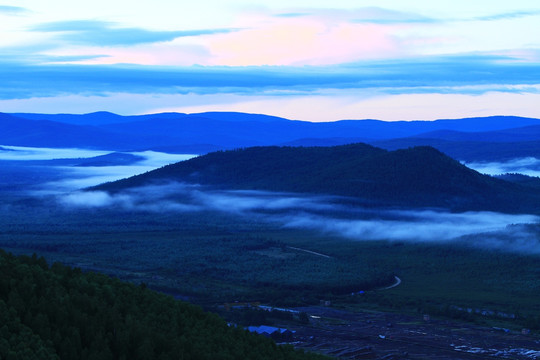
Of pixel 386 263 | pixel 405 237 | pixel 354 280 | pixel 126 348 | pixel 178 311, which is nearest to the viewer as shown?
pixel 126 348

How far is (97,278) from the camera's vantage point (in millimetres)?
62188

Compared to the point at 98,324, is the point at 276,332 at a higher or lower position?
lower

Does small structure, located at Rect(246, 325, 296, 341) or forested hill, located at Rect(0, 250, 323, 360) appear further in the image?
small structure, located at Rect(246, 325, 296, 341)

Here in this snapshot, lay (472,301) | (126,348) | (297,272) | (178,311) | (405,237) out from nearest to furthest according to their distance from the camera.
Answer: (126,348) → (178,311) → (472,301) → (297,272) → (405,237)

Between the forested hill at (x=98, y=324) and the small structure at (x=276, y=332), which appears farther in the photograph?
the small structure at (x=276, y=332)

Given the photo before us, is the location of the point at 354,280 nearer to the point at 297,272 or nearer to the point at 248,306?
the point at 297,272

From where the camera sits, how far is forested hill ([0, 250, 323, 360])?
46062 millimetres

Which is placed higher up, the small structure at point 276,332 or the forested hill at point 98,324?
the forested hill at point 98,324

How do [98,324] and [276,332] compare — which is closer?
[98,324]

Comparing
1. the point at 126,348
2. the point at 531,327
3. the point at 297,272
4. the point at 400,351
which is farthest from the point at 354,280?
the point at 126,348

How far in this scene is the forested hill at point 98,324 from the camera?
151ft

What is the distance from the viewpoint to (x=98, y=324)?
5069cm

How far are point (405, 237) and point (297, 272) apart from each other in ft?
136

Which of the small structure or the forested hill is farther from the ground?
the forested hill
